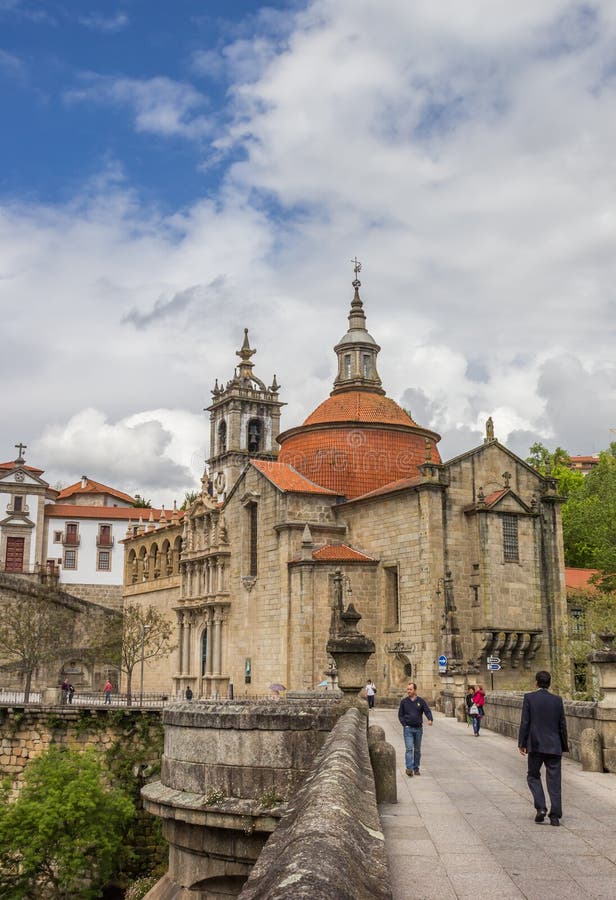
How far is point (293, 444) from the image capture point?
49.3m

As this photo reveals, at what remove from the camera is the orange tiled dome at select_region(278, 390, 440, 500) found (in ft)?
151

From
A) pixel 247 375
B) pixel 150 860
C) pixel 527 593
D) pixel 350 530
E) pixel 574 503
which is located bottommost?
pixel 150 860

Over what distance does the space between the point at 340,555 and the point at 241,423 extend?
1709 inches

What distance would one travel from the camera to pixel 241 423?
274ft

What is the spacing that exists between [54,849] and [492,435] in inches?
1033

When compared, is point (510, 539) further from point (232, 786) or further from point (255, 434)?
point (255, 434)

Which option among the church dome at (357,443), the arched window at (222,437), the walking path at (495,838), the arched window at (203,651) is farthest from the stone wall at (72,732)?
the arched window at (222,437)

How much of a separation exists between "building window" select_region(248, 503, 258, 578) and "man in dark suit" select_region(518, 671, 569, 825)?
1457 inches

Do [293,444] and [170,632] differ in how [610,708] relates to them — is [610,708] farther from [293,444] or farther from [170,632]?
[170,632]

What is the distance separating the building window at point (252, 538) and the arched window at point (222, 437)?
121 feet

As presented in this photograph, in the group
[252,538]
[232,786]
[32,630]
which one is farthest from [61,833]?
[32,630]

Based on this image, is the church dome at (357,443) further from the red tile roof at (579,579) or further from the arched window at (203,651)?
the red tile roof at (579,579)

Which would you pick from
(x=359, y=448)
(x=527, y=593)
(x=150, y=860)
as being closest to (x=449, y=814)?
(x=150, y=860)

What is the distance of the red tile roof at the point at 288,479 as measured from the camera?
43594 mm
